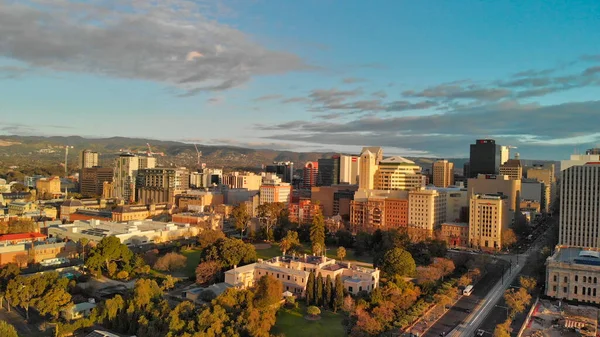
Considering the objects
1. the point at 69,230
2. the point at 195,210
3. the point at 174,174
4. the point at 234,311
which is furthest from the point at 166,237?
the point at 174,174

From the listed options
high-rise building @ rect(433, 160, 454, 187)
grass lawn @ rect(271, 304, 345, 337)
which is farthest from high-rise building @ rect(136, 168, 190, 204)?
grass lawn @ rect(271, 304, 345, 337)

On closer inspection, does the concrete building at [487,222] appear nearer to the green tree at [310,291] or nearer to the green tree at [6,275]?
the green tree at [310,291]

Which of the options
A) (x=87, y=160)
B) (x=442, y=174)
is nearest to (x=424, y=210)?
(x=442, y=174)

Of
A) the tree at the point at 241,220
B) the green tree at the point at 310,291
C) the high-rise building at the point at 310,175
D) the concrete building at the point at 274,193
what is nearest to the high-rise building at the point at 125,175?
the concrete building at the point at 274,193

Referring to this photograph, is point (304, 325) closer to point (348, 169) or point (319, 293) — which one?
point (319, 293)

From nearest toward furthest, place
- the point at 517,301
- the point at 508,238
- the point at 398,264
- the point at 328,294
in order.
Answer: the point at 517,301 → the point at 328,294 → the point at 398,264 → the point at 508,238

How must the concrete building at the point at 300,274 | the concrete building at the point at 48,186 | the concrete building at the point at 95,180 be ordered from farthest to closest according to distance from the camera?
the concrete building at the point at 95,180, the concrete building at the point at 48,186, the concrete building at the point at 300,274

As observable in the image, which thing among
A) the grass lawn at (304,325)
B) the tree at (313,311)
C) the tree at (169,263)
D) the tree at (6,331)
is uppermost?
the tree at (169,263)
